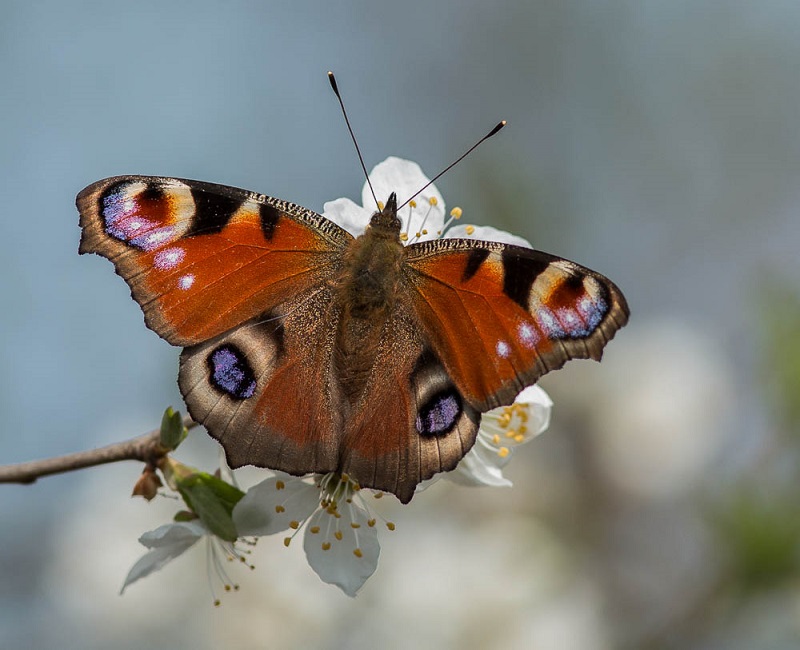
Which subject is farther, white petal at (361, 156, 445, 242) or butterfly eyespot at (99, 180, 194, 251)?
white petal at (361, 156, 445, 242)

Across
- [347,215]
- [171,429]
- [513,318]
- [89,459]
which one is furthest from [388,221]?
[89,459]

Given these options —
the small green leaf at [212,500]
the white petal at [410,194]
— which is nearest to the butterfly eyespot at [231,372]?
the small green leaf at [212,500]

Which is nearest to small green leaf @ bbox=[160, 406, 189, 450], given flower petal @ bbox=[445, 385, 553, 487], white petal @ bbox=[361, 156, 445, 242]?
Result: flower petal @ bbox=[445, 385, 553, 487]

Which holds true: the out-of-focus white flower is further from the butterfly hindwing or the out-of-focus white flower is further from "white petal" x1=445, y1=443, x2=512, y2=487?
"white petal" x1=445, y1=443, x2=512, y2=487

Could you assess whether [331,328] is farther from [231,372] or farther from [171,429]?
[171,429]

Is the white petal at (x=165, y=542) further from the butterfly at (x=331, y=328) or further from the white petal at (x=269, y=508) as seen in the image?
the butterfly at (x=331, y=328)

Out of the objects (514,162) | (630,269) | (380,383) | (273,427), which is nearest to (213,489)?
(273,427)

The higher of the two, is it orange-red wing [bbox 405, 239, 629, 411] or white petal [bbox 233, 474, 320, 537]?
orange-red wing [bbox 405, 239, 629, 411]
